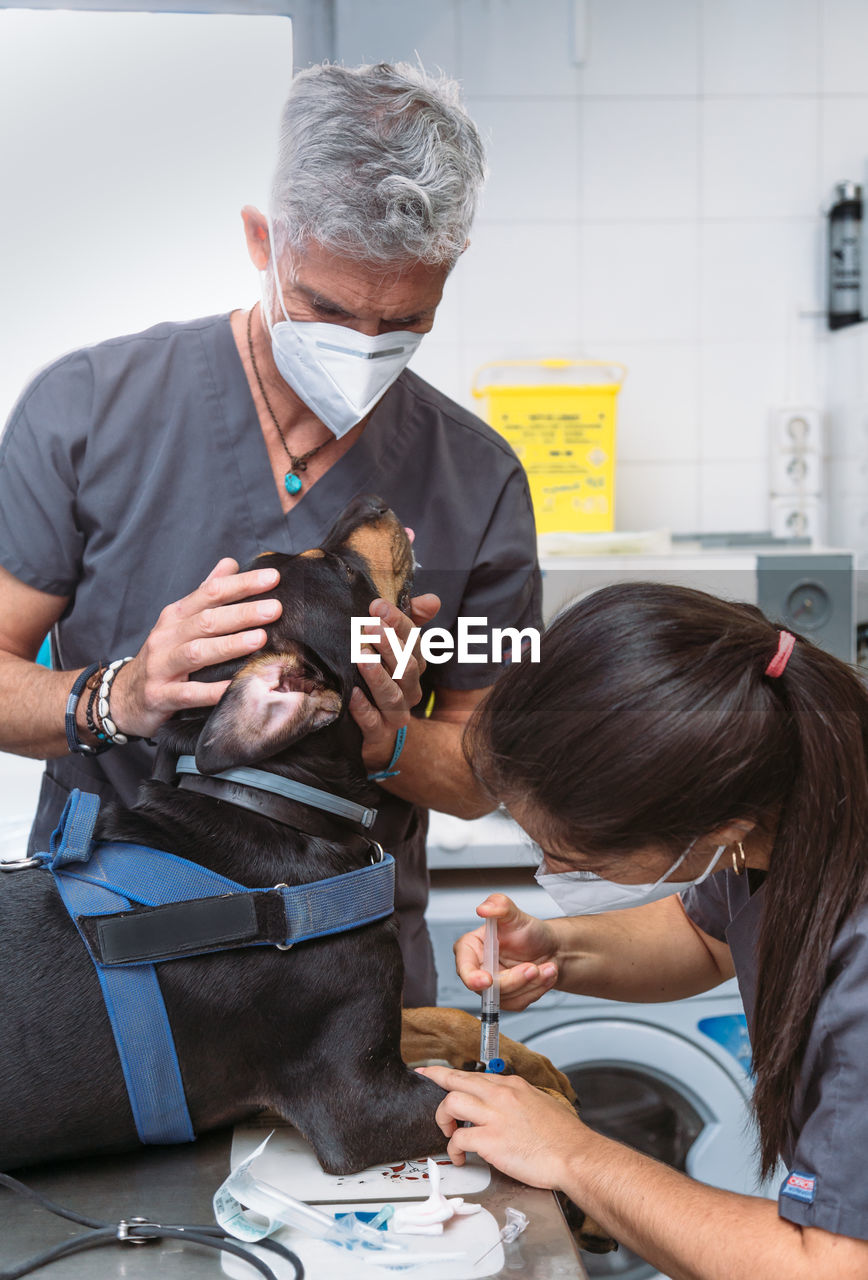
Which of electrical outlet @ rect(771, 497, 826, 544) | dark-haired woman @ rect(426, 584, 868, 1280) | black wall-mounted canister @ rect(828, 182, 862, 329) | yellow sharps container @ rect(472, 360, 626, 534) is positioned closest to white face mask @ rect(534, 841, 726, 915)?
dark-haired woman @ rect(426, 584, 868, 1280)

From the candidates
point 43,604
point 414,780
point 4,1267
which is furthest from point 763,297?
point 4,1267

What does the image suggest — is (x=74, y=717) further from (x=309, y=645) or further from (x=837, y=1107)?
(x=837, y=1107)

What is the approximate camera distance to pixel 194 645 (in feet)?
3.05

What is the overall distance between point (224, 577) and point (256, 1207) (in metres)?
0.52

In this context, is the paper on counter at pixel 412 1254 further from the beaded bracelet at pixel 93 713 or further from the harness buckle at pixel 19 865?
the beaded bracelet at pixel 93 713

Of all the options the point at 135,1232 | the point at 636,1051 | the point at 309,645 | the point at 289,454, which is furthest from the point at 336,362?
the point at 636,1051

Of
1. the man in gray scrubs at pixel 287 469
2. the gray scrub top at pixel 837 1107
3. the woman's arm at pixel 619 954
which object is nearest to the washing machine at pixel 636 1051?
the man in gray scrubs at pixel 287 469

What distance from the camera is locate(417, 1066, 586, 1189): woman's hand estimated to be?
0.80m

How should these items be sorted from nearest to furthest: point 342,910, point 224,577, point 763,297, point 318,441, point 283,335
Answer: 1. point 342,910
2. point 224,577
3. point 283,335
4. point 318,441
5. point 763,297

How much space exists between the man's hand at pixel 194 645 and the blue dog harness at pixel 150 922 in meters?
0.14

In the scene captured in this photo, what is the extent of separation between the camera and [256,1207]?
2.53 feet

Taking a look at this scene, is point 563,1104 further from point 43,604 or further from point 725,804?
point 43,604

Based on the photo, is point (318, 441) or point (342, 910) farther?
point (318, 441)

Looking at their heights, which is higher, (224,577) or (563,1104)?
(224,577)
